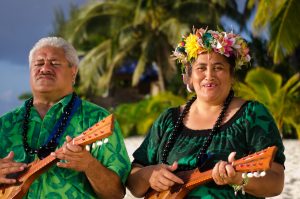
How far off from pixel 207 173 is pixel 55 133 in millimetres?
929

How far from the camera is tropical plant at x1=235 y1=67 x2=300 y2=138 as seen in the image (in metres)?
14.8

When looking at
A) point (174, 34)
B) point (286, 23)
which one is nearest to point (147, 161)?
point (286, 23)

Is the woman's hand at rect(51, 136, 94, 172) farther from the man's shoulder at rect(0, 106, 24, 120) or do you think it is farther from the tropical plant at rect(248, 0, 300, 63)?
the tropical plant at rect(248, 0, 300, 63)

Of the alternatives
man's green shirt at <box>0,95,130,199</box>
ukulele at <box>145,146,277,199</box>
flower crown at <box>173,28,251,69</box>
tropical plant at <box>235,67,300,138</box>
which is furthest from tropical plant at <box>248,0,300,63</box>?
ukulele at <box>145,146,277,199</box>

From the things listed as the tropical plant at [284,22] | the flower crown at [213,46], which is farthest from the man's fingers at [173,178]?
the tropical plant at [284,22]

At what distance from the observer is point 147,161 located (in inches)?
128

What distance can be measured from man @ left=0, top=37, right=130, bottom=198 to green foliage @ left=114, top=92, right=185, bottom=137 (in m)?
13.3

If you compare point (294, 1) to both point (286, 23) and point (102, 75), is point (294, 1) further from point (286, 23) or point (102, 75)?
point (102, 75)

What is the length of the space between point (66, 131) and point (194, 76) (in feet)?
2.52

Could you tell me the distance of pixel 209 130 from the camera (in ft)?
10.0

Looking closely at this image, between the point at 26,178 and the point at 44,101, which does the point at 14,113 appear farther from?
the point at 26,178

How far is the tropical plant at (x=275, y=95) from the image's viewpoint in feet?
48.5

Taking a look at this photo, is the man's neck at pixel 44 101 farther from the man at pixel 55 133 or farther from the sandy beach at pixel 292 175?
the sandy beach at pixel 292 175

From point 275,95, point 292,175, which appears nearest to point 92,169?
point 292,175
